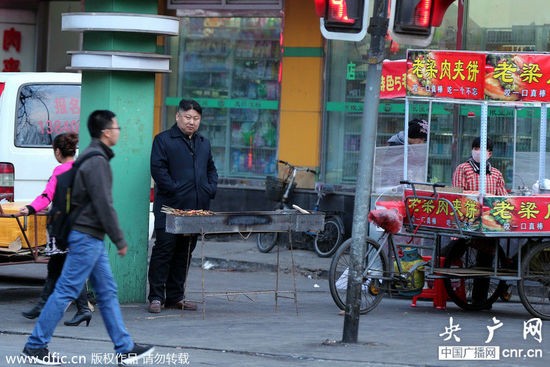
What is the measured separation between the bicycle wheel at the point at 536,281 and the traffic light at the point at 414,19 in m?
2.91

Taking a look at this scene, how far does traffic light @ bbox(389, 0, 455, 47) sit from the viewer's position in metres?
8.93

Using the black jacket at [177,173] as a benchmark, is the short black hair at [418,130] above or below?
above

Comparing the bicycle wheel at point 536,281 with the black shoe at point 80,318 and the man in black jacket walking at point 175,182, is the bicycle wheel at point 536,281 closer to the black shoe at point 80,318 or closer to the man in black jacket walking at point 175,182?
the man in black jacket walking at point 175,182

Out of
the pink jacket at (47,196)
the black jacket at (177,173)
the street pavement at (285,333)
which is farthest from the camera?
the black jacket at (177,173)

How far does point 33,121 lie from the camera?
43.2ft

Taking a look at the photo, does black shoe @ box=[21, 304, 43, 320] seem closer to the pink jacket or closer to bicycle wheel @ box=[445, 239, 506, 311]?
the pink jacket

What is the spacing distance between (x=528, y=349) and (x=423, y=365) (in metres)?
1.21

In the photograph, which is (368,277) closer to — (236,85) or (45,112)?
(45,112)

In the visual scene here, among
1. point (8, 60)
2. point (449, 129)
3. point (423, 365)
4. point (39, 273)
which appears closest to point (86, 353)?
point (423, 365)

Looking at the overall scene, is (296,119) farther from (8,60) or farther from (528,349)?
(528,349)

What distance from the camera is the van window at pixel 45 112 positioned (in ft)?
43.1

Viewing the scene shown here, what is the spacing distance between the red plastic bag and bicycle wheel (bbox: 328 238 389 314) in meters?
0.20

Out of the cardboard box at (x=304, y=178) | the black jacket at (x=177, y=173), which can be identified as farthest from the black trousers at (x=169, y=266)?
the cardboard box at (x=304, y=178)

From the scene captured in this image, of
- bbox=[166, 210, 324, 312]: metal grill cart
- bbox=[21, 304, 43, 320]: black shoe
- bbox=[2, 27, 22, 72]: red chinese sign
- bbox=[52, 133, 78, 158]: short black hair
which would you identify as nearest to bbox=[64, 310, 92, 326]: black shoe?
bbox=[21, 304, 43, 320]: black shoe
